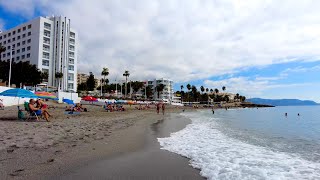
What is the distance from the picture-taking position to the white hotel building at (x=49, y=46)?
80812mm

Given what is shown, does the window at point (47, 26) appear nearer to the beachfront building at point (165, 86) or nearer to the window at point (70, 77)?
the window at point (70, 77)

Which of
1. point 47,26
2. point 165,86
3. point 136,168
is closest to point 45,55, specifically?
point 47,26

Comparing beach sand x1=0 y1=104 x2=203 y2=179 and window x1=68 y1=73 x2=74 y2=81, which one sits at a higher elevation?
window x1=68 y1=73 x2=74 y2=81

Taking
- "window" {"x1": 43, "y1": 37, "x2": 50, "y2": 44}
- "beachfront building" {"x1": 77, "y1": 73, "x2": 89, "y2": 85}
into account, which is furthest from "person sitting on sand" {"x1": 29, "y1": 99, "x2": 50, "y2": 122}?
"beachfront building" {"x1": 77, "y1": 73, "x2": 89, "y2": 85}

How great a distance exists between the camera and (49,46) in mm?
83250

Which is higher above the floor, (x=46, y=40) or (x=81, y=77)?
(x=46, y=40)

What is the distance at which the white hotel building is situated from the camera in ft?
265

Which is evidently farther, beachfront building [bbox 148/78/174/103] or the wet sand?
beachfront building [bbox 148/78/174/103]

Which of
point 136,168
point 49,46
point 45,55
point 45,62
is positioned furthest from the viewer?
point 49,46

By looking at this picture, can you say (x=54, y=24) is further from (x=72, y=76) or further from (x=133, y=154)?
(x=133, y=154)

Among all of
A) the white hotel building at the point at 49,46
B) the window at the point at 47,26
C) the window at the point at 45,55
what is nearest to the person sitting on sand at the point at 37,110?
the white hotel building at the point at 49,46

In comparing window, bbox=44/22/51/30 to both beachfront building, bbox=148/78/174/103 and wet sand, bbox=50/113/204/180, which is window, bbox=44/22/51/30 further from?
beachfront building, bbox=148/78/174/103

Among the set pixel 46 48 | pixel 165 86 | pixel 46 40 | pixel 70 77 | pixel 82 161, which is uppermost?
pixel 46 40

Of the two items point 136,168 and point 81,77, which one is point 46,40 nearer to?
point 136,168
